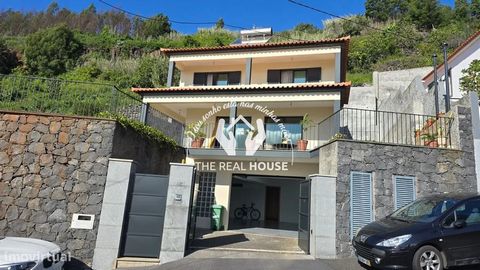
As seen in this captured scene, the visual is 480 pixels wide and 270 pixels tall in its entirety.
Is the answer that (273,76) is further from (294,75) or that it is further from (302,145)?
(302,145)

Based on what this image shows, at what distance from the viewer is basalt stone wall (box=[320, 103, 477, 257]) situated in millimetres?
9094

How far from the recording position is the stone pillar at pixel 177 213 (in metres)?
8.12

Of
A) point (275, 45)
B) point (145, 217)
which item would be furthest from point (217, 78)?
point (145, 217)

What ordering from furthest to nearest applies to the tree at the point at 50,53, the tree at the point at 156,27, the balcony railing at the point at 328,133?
the tree at the point at 156,27 → the tree at the point at 50,53 → the balcony railing at the point at 328,133

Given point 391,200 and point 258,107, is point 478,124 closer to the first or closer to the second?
point 391,200

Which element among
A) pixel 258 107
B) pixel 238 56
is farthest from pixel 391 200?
pixel 238 56

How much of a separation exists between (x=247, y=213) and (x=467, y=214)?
14888 mm

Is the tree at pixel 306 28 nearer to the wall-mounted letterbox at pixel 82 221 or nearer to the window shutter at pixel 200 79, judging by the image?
the window shutter at pixel 200 79

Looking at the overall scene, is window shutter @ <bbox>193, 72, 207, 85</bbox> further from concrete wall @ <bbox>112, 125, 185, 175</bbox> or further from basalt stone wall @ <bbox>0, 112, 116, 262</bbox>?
basalt stone wall @ <bbox>0, 112, 116, 262</bbox>

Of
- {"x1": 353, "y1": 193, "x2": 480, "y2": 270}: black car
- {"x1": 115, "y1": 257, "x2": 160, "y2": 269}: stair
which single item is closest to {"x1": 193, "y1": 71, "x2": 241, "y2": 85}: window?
{"x1": 115, "y1": 257, "x2": 160, "y2": 269}: stair

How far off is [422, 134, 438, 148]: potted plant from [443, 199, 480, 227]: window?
154 inches

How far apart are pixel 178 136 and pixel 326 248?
8.61 m

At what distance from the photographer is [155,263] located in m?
7.92

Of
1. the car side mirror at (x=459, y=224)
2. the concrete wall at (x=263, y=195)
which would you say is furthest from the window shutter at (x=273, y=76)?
the car side mirror at (x=459, y=224)
